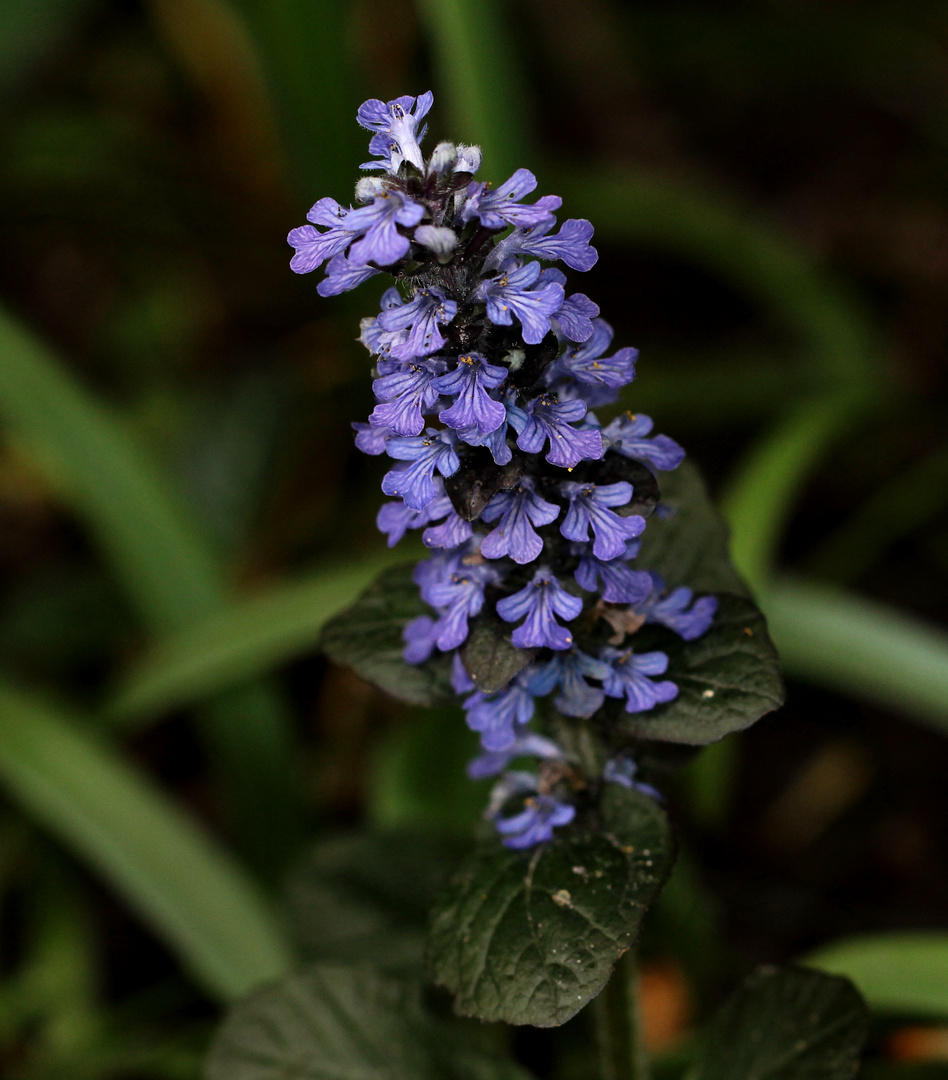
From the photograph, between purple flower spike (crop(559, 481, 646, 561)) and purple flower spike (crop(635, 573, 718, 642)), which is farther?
purple flower spike (crop(635, 573, 718, 642))

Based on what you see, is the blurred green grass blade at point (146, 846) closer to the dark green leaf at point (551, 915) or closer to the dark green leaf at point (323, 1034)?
the dark green leaf at point (323, 1034)

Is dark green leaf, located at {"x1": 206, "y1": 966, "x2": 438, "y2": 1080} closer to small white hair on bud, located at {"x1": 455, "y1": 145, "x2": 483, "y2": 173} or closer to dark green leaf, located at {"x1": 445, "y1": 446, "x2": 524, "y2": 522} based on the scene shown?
dark green leaf, located at {"x1": 445, "y1": 446, "x2": 524, "y2": 522}

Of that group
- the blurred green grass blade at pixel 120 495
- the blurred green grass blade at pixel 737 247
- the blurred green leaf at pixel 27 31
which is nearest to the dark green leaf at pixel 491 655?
the blurred green grass blade at pixel 120 495

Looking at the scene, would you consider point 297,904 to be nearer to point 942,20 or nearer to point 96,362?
point 96,362

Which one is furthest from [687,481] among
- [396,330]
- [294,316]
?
[294,316]

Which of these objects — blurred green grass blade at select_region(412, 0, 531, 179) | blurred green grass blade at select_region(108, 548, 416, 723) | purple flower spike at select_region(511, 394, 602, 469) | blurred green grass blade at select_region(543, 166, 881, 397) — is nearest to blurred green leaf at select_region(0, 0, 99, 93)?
blurred green grass blade at select_region(412, 0, 531, 179)
